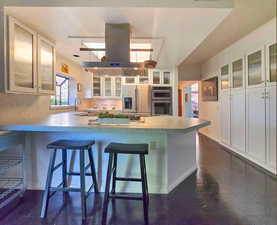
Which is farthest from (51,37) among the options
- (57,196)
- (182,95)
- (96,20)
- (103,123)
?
(182,95)

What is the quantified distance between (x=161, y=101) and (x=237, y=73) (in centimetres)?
219

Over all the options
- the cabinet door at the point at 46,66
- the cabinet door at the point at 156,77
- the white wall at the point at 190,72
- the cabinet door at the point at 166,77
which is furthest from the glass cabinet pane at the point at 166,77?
the cabinet door at the point at 46,66

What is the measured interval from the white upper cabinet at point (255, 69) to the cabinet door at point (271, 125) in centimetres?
26

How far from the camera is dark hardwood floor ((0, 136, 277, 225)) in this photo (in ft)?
6.35

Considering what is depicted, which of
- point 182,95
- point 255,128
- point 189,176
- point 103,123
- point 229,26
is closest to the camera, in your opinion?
point 103,123

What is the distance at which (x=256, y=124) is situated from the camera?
139 inches

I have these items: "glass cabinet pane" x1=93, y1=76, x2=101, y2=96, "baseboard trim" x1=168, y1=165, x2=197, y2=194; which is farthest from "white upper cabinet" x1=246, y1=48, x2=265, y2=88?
"glass cabinet pane" x1=93, y1=76, x2=101, y2=96

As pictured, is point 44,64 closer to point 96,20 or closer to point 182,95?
point 96,20

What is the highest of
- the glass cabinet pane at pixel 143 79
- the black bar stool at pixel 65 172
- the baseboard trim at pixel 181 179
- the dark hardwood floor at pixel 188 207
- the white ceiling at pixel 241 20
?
the white ceiling at pixel 241 20

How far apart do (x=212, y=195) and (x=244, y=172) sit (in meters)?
1.10

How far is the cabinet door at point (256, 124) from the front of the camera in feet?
10.9

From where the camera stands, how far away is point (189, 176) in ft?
9.95

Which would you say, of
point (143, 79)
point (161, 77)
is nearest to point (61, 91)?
point (143, 79)

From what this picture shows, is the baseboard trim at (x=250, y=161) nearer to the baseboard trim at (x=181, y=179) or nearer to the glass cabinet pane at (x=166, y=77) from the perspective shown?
the baseboard trim at (x=181, y=179)
